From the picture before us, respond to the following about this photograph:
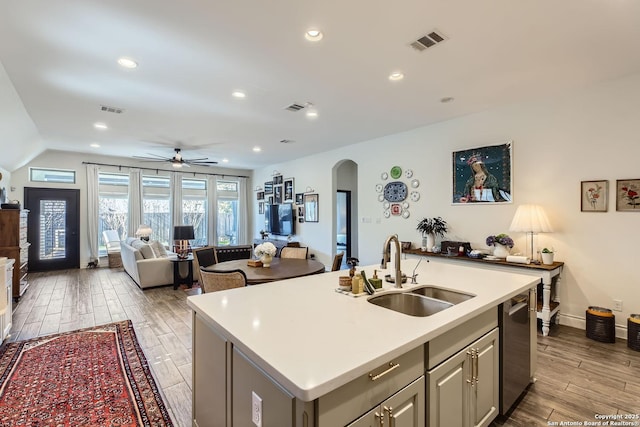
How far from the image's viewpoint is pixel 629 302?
10.7 feet

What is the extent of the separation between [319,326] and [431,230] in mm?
3869

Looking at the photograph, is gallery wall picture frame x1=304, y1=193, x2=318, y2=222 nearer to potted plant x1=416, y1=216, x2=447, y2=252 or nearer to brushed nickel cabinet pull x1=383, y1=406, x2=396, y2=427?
potted plant x1=416, y1=216, x2=447, y2=252

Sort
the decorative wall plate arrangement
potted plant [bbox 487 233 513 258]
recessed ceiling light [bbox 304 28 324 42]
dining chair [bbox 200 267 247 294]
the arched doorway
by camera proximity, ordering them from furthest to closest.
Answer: the arched doorway
the decorative wall plate arrangement
potted plant [bbox 487 233 513 258]
dining chair [bbox 200 267 247 294]
recessed ceiling light [bbox 304 28 324 42]

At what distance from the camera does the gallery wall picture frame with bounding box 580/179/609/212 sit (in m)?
3.36

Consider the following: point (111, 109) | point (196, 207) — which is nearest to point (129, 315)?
point (111, 109)

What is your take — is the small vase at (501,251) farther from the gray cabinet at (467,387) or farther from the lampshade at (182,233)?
the lampshade at (182,233)

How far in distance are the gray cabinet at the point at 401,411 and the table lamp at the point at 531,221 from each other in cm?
310

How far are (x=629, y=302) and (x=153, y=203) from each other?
9.74 m

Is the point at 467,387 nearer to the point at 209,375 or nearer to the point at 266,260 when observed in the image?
the point at 209,375

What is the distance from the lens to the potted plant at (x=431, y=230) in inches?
187

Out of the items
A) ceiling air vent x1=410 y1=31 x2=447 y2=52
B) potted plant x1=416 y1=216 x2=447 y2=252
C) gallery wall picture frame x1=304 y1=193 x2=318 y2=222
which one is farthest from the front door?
ceiling air vent x1=410 y1=31 x2=447 y2=52

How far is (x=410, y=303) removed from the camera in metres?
Result: 2.00

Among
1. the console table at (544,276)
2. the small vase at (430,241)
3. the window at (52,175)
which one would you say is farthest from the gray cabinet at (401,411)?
the window at (52,175)

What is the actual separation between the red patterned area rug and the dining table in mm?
1111
